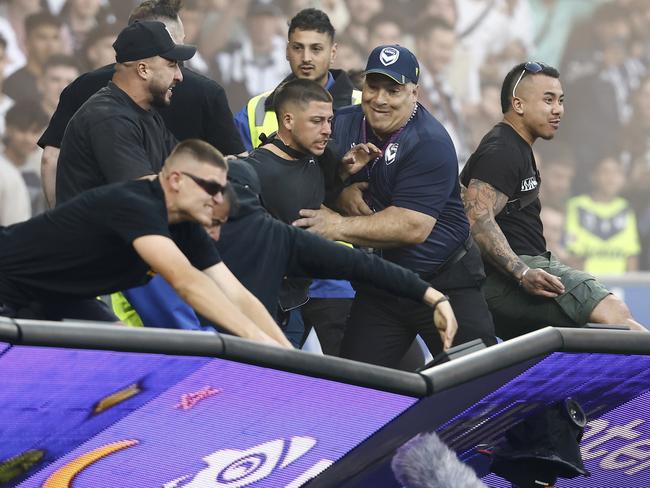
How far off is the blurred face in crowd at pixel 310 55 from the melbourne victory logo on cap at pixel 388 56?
92 centimetres

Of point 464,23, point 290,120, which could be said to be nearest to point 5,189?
point 464,23

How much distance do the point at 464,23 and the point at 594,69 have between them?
1335 millimetres

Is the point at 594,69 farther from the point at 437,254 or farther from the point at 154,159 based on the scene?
the point at 154,159

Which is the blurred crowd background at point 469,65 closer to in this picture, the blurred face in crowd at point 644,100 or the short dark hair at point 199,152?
the blurred face in crowd at point 644,100

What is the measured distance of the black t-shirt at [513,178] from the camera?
6.20m

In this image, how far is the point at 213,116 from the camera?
20.1 feet

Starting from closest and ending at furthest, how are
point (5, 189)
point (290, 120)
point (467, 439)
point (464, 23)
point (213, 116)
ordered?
point (467, 439)
point (290, 120)
point (213, 116)
point (5, 189)
point (464, 23)

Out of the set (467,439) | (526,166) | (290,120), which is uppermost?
(290,120)

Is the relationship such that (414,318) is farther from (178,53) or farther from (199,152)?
(199,152)

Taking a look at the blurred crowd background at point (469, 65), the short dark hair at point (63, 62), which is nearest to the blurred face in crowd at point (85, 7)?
the blurred crowd background at point (469, 65)

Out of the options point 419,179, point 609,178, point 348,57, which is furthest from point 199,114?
point 609,178

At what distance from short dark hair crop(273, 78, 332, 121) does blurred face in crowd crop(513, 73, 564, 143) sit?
3.28 ft

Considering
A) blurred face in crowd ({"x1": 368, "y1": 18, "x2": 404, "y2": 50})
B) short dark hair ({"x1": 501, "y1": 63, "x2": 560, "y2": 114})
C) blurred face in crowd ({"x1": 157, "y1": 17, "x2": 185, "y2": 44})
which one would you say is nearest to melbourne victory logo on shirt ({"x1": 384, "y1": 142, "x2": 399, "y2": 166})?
short dark hair ({"x1": 501, "y1": 63, "x2": 560, "y2": 114})

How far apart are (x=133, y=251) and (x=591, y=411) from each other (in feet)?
4.67
